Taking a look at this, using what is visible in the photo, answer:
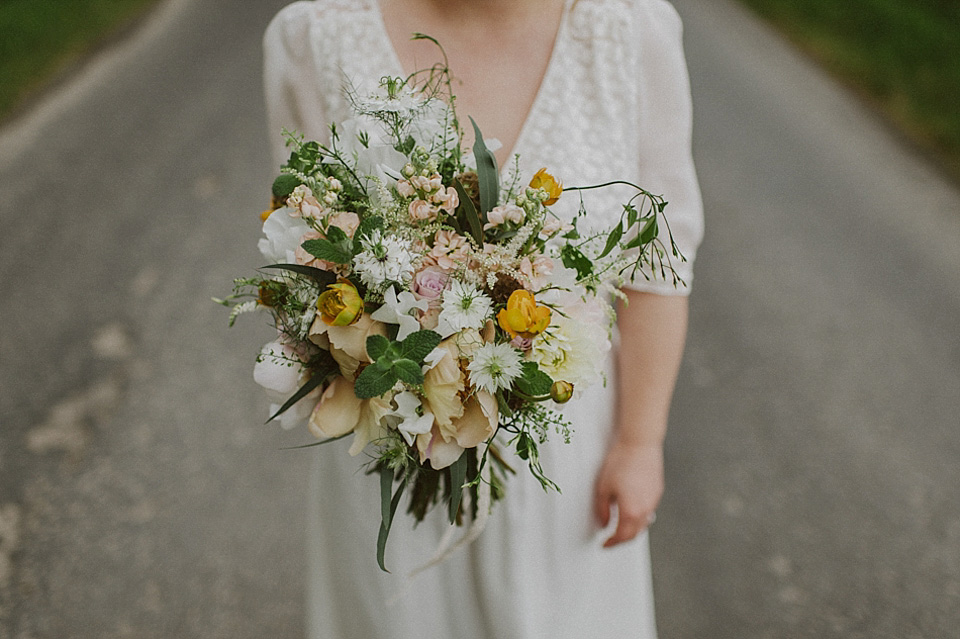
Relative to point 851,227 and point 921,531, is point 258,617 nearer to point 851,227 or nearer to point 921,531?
point 921,531

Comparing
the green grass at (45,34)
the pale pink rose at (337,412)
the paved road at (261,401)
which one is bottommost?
the paved road at (261,401)

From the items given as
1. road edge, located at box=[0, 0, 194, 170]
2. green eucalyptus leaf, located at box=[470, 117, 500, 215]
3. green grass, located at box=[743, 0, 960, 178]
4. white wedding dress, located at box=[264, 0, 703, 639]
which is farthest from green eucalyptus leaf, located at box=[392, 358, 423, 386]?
green grass, located at box=[743, 0, 960, 178]

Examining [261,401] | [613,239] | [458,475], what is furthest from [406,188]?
[261,401]

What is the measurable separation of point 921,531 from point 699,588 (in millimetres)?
887

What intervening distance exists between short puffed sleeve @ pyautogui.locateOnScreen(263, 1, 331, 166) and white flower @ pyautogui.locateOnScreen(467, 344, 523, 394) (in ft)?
2.08

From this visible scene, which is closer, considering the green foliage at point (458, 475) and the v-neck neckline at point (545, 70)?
the green foliage at point (458, 475)

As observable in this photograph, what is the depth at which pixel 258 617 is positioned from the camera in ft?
7.75

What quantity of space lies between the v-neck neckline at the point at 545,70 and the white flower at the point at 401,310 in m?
0.44

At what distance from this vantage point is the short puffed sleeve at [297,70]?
4.40 ft

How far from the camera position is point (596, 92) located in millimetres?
1294

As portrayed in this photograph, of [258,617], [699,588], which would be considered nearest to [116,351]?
[258,617]

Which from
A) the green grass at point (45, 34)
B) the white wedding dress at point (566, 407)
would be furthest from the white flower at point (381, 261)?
the green grass at point (45, 34)

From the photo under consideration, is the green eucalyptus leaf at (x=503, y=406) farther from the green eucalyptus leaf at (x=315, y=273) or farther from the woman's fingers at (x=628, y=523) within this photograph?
the woman's fingers at (x=628, y=523)

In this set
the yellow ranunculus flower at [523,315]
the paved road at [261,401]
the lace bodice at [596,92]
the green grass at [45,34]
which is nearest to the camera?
the yellow ranunculus flower at [523,315]
